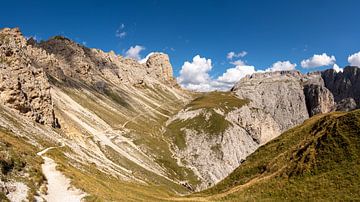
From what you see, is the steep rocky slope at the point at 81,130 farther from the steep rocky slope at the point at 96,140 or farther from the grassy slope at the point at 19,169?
the grassy slope at the point at 19,169

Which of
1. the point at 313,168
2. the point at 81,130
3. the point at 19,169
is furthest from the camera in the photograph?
the point at 81,130

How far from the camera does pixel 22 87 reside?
276 feet

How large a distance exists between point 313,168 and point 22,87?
73.7 metres

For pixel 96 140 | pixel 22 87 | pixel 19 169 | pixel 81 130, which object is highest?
pixel 22 87

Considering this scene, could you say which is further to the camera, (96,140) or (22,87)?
(96,140)

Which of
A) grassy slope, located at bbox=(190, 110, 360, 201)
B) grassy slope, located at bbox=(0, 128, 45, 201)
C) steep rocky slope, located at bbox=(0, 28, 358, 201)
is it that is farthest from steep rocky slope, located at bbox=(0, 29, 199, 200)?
grassy slope, located at bbox=(190, 110, 360, 201)

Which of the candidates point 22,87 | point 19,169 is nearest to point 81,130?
point 22,87

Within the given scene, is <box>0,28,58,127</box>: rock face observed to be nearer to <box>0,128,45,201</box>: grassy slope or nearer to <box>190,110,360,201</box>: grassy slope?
<box>0,128,45,201</box>: grassy slope

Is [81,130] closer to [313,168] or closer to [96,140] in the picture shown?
[96,140]

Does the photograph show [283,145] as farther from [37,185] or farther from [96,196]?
[37,185]

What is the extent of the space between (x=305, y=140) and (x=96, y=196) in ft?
107

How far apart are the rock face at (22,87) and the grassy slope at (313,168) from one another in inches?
2220

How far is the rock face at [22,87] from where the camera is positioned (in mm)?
78231

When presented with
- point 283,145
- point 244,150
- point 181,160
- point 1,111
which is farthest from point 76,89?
point 283,145
